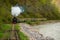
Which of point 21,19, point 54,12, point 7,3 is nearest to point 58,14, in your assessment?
point 54,12

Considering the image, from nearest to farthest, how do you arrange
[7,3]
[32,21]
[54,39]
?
[54,39]
[7,3]
[32,21]

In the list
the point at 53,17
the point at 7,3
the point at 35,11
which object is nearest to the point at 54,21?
the point at 53,17

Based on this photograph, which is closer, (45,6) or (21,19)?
(21,19)

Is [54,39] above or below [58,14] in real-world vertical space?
below

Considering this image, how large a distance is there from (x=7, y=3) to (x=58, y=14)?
17.0 metres

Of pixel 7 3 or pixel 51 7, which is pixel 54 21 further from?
pixel 7 3

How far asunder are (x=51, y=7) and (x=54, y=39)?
1744 centimetres

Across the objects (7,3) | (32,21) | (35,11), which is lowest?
(7,3)

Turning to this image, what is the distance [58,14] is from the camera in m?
33.8

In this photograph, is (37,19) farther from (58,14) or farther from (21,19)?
(58,14)

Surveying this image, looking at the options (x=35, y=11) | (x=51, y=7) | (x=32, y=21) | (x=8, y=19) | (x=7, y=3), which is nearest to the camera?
(x=7, y=3)

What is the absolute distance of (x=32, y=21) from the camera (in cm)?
2880

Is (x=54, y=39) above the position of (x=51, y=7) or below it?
below

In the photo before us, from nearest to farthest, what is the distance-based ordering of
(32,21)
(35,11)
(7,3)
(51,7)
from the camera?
1. (7,3)
2. (32,21)
3. (35,11)
4. (51,7)
